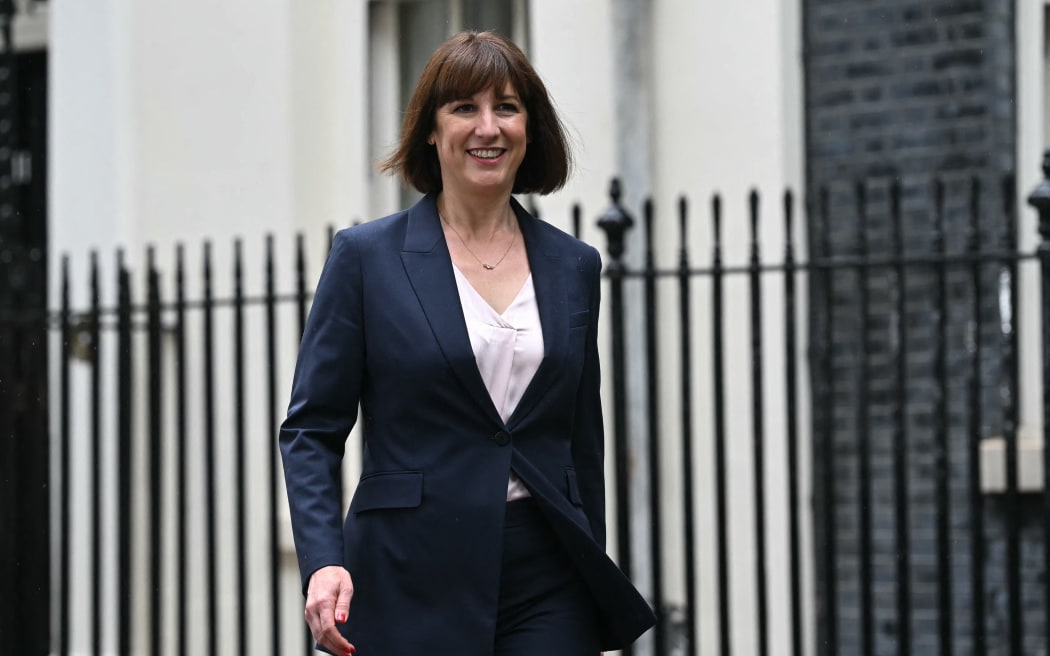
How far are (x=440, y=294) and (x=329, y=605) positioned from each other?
572 millimetres

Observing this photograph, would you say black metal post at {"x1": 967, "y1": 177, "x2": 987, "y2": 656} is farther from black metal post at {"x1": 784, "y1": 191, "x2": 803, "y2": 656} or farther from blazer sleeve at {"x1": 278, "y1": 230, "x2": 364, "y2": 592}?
blazer sleeve at {"x1": 278, "y1": 230, "x2": 364, "y2": 592}

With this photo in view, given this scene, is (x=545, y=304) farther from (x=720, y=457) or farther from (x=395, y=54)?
(x=395, y=54)

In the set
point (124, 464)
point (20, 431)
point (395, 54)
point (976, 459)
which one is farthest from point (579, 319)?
point (20, 431)

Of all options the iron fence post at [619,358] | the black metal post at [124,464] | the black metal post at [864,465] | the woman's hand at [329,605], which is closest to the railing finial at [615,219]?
the iron fence post at [619,358]

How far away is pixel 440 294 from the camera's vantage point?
9.89 ft

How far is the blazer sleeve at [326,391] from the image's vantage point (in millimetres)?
2959

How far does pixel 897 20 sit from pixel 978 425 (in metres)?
2.11

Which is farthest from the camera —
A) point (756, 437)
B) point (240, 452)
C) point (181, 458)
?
point (181, 458)

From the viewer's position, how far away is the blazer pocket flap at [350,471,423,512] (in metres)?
2.97

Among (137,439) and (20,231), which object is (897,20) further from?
(20,231)

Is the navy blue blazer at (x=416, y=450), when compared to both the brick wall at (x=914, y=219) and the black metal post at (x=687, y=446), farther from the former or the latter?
the brick wall at (x=914, y=219)

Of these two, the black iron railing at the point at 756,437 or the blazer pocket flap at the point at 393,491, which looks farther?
the black iron railing at the point at 756,437

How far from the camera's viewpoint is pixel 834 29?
6.84 metres

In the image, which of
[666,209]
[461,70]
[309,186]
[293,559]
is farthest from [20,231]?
[461,70]
